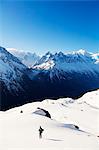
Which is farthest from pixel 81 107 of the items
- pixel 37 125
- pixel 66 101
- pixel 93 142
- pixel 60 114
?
pixel 93 142

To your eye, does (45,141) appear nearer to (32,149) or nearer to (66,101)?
(32,149)

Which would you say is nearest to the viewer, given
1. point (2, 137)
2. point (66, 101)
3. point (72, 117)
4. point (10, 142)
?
point (10, 142)

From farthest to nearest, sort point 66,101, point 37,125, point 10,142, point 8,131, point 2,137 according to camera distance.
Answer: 1. point 66,101
2. point 37,125
3. point 8,131
4. point 2,137
5. point 10,142

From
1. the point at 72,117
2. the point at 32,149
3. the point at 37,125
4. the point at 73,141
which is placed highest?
the point at 72,117

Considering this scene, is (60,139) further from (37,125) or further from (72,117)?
(72,117)

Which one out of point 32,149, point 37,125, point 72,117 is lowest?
point 32,149

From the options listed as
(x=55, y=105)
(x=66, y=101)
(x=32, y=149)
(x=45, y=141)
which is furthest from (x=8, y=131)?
(x=66, y=101)

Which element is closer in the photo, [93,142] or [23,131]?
[93,142]

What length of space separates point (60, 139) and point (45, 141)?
2.82 metres

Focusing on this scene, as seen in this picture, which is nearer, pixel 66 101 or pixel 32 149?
pixel 32 149

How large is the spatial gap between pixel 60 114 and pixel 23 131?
6577cm

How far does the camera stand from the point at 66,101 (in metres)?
137

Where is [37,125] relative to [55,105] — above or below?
below

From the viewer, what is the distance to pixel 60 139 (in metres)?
38.1
